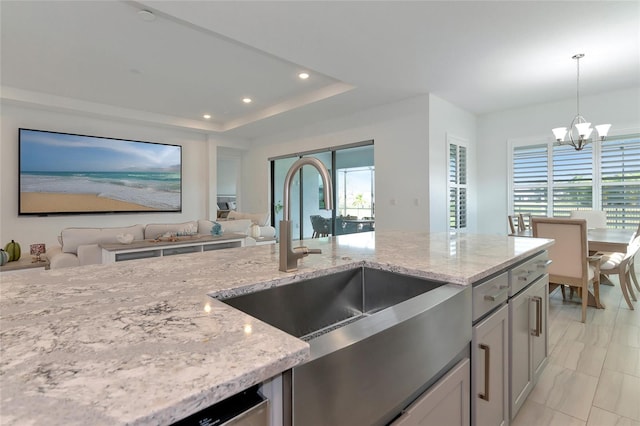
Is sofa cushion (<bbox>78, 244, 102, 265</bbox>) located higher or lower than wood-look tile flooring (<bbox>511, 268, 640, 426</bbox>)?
higher

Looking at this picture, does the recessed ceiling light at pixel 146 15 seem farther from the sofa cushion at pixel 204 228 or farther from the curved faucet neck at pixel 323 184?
the curved faucet neck at pixel 323 184

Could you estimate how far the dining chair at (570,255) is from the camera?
2948 mm

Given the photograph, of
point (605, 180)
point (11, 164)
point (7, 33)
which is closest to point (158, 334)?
point (7, 33)

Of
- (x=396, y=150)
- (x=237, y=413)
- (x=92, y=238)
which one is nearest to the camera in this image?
(x=237, y=413)

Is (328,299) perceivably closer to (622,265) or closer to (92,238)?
(92,238)

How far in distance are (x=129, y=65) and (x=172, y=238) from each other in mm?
2235

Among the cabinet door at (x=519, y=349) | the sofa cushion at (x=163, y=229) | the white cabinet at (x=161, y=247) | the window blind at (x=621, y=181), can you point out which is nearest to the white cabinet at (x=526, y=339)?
the cabinet door at (x=519, y=349)

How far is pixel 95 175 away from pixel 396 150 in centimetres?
545

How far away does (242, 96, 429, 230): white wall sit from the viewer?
462 cm

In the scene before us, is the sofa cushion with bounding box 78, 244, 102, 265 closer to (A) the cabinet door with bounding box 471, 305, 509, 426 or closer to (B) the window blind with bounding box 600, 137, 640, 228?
(A) the cabinet door with bounding box 471, 305, 509, 426

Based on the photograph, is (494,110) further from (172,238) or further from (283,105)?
(172,238)

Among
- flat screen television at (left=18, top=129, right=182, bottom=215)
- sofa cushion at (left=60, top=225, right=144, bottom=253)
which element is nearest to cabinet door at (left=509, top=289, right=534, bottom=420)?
sofa cushion at (left=60, top=225, right=144, bottom=253)

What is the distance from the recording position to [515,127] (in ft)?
18.0

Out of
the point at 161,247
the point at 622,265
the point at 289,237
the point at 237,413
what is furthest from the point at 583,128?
the point at 161,247
